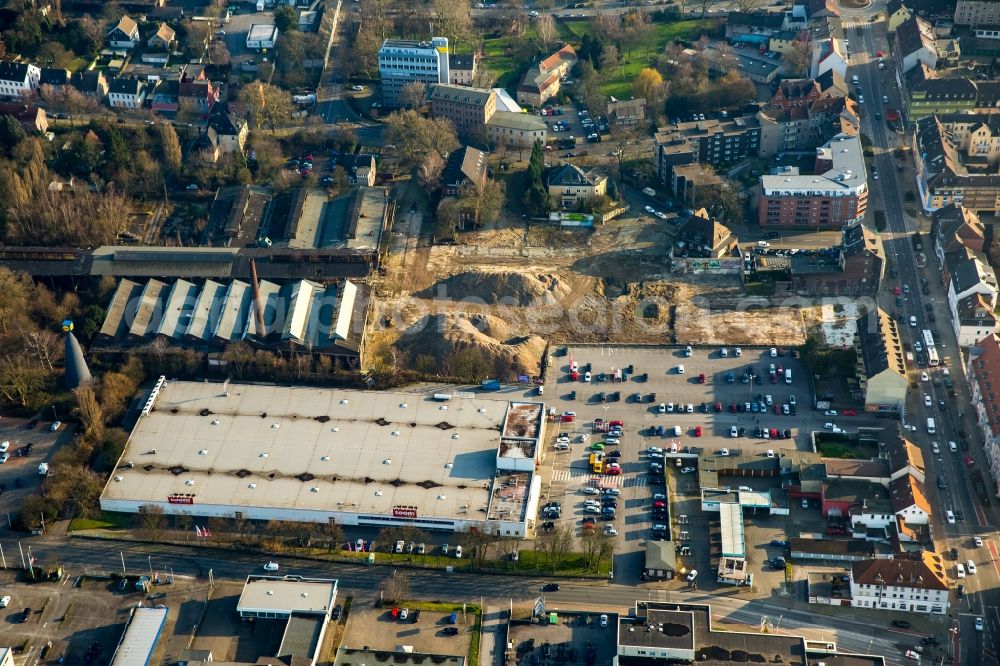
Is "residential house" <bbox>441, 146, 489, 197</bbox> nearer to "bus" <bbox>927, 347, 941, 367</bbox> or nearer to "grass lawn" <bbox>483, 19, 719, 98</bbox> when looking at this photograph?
"grass lawn" <bbox>483, 19, 719, 98</bbox>

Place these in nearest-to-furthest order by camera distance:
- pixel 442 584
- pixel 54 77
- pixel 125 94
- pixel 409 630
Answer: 1. pixel 409 630
2. pixel 442 584
3. pixel 125 94
4. pixel 54 77

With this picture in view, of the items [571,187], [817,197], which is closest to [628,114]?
[571,187]

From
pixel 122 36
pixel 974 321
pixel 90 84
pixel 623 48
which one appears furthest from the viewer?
pixel 623 48

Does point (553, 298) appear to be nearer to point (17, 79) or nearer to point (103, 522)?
point (103, 522)

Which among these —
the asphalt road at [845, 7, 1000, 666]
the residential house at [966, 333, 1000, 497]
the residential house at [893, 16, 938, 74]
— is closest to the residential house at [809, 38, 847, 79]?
the asphalt road at [845, 7, 1000, 666]

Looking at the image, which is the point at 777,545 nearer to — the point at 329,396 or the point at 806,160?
the point at 329,396
